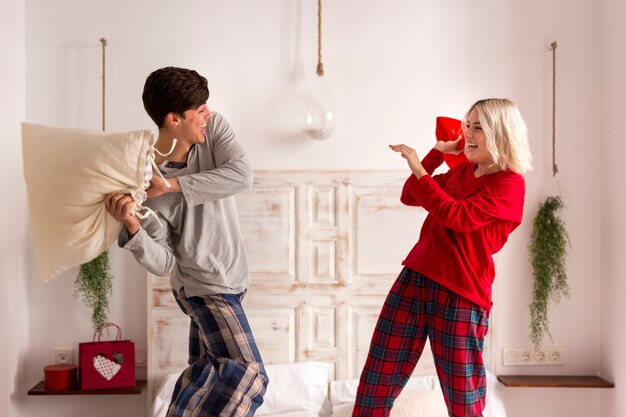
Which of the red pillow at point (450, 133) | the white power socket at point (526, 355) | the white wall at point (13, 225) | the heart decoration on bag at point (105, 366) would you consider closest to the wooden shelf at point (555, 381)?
the white power socket at point (526, 355)

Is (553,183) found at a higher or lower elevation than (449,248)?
higher

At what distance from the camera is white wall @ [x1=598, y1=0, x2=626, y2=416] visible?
311 cm

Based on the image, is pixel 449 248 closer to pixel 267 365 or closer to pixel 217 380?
pixel 217 380

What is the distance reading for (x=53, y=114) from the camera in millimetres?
3293

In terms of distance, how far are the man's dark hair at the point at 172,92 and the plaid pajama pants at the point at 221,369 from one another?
59 cm

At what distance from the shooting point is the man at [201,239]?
204 centimetres

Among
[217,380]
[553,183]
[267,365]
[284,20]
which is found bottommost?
[267,365]

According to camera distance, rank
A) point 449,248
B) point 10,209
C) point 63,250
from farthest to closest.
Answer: point 10,209 → point 449,248 → point 63,250

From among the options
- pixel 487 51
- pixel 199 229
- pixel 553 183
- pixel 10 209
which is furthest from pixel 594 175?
pixel 10 209

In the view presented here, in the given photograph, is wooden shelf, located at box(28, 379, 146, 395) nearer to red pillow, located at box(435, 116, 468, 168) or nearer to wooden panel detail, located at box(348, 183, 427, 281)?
wooden panel detail, located at box(348, 183, 427, 281)

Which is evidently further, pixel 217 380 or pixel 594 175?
pixel 594 175

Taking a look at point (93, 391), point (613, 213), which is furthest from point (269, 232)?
point (613, 213)

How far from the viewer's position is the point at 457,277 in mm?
2098

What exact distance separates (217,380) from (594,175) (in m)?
2.17
